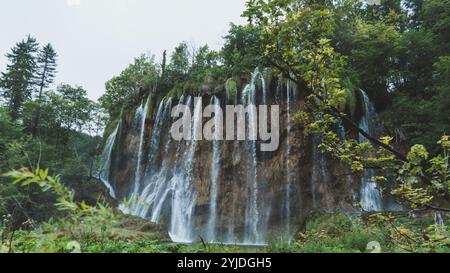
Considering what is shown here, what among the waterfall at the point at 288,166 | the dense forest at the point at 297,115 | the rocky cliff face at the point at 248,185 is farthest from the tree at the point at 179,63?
the waterfall at the point at 288,166

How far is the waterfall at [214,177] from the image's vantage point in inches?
722

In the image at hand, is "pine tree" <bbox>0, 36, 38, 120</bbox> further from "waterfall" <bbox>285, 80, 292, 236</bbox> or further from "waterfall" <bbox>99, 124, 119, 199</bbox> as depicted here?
"waterfall" <bbox>285, 80, 292, 236</bbox>

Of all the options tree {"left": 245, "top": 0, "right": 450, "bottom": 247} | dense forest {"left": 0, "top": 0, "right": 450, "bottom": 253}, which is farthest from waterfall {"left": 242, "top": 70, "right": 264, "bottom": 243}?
tree {"left": 245, "top": 0, "right": 450, "bottom": 247}

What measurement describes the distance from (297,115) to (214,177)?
16961 mm

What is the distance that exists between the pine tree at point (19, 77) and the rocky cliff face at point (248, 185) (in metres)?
16.5

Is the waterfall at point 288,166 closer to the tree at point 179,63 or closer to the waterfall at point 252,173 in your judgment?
the waterfall at point 252,173

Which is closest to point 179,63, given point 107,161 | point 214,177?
point 107,161

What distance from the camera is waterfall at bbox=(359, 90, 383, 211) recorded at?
1666 cm

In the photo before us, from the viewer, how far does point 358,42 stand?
22.2 meters

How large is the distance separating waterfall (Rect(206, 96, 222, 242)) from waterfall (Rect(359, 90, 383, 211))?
311 inches

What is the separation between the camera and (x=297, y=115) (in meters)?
2.95

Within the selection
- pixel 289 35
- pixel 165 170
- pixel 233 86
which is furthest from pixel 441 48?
pixel 289 35
